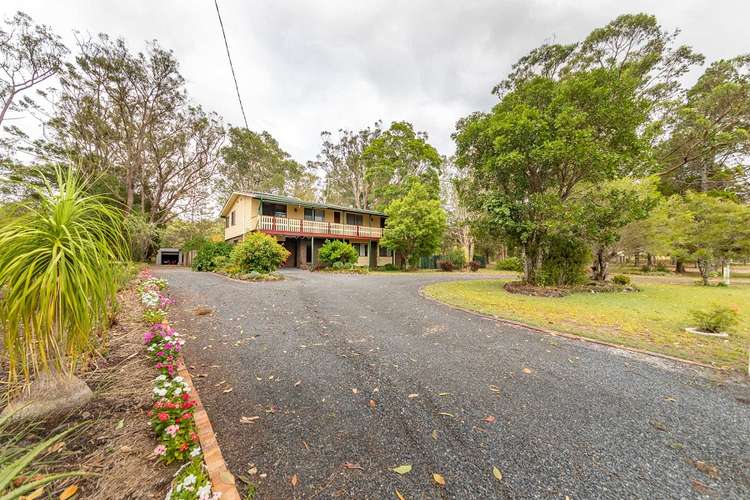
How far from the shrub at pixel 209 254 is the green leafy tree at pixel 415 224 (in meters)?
9.77

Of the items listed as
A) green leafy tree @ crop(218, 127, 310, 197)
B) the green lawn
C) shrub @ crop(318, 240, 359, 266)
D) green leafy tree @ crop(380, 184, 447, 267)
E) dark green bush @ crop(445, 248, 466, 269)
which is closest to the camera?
the green lawn

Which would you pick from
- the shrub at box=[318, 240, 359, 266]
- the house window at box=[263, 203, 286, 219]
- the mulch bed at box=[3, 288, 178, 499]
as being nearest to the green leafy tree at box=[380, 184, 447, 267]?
the shrub at box=[318, 240, 359, 266]

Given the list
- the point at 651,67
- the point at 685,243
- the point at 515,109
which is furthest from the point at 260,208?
the point at 651,67

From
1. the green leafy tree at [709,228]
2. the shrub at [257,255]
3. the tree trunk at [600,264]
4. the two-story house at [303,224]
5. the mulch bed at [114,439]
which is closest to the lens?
the mulch bed at [114,439]

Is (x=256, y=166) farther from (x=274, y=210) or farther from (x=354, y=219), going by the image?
(x=354, y=219)

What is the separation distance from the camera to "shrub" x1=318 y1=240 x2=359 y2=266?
51.2 feet

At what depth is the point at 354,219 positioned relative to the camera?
21.4 meters

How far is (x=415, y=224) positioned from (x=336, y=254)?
19.1 feet

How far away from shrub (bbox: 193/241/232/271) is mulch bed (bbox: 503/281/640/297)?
13.8 m

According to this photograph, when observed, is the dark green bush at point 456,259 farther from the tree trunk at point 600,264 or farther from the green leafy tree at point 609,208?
the green leafy tree at point 609,208

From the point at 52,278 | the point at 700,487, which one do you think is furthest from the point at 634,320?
the point at 52,278

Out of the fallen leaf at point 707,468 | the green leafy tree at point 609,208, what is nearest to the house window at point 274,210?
the green leafy tree at point 609,208

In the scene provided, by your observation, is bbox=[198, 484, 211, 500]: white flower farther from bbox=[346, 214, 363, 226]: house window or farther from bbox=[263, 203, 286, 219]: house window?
bbox=[346, 214, 363, 226]: house window

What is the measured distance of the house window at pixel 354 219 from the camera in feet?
69.1
